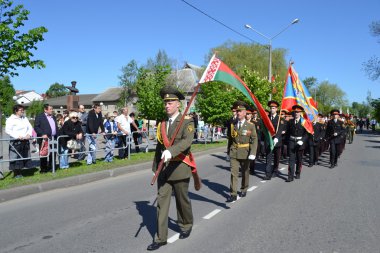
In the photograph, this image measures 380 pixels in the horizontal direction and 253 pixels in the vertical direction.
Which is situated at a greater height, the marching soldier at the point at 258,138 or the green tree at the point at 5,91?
the green tree at the point at 5,91

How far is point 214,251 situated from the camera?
459cm

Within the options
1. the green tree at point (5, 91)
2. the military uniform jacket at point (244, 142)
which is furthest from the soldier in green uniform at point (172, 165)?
the green tree at point (5, 91)

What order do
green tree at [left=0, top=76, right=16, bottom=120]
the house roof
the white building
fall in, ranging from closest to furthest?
green tree at [left=0, top=76, right=16, bottom=120]
the house roof
the white building

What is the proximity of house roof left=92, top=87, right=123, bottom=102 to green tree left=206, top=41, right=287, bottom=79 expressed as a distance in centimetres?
3764

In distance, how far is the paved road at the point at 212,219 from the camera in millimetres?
4848

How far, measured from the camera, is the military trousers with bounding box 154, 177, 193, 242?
4.67 meters

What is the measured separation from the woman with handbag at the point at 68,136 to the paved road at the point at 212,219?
168cm

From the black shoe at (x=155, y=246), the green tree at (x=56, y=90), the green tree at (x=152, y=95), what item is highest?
the green tree at (x=56, y=90)

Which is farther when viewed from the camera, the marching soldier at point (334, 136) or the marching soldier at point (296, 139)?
the marching soldier at point (334, 136)

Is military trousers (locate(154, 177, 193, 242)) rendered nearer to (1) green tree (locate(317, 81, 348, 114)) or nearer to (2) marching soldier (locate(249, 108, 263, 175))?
(2) marching soldier (locate(249, 108, 263, 175))

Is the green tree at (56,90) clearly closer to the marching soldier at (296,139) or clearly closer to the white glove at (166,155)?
the marching soldier at (296,139)

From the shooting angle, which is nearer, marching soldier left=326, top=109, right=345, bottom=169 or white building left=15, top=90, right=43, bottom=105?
marching soldier left=326, top=109, right=345, bottom=169

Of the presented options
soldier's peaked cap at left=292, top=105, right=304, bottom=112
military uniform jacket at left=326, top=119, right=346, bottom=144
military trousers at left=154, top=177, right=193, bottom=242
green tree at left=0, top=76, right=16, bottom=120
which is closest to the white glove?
military trousers at left=154, top=177, right=193, bottom=242

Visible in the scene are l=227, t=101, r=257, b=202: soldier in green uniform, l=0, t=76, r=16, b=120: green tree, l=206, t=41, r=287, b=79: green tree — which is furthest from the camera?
l=206, t=41, r=287, b=79: green tree
